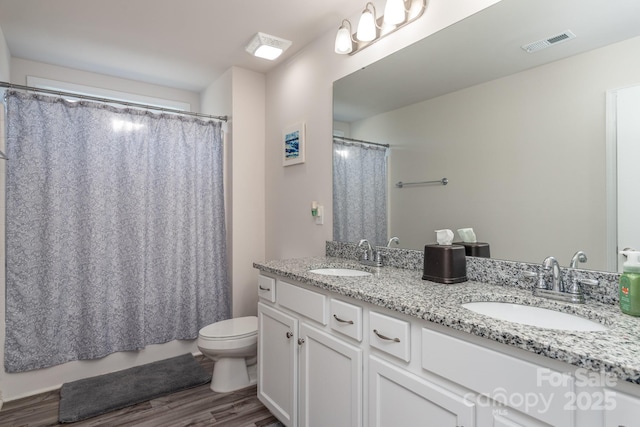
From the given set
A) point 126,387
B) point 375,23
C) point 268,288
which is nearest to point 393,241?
point 268,288

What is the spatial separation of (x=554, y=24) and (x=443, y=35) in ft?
1.59

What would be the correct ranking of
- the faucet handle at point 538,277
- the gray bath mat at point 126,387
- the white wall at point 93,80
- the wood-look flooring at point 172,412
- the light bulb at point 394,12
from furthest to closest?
the white wall at point 93,80, the gray bath mat at point 126,387, the wood-look flooring at point 172,412, the light bulb at point 394,12, the faucet handle at point 538,277

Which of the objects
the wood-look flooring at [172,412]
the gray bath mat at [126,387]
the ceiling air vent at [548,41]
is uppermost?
the ceiling air vent at [548,41]

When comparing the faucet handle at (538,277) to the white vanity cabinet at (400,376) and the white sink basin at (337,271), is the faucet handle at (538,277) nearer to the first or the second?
the white vanity cabinet at (400,376)

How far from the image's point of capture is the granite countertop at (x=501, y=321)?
722 mm

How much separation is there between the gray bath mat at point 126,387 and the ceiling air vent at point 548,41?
106 inches

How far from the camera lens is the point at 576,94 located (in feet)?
4.03

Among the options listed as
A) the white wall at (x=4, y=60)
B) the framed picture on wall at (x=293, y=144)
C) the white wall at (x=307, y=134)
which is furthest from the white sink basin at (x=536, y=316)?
the white wall at (x=4, y=60)

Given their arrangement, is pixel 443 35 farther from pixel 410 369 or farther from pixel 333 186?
pixel 410 369

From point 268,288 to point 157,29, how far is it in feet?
6.10

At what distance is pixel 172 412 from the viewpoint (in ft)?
6.84

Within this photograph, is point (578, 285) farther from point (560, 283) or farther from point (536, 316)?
point (536, 316)

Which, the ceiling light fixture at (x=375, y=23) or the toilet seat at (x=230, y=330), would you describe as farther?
the toilet seat at (x=230, y=330)

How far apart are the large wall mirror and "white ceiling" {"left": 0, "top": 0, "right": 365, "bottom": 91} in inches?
27.7
